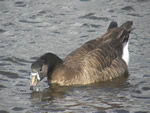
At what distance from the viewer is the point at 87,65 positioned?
1199 centimetres

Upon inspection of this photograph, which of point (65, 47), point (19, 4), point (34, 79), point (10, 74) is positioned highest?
point (19, 4)

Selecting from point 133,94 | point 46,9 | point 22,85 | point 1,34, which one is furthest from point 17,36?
point 133,94

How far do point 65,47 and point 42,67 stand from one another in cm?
331

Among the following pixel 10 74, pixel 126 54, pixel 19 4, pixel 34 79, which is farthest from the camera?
pixel 19 4

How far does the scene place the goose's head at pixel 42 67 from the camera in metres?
11.0

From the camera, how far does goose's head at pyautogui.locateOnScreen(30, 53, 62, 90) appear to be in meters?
11.0

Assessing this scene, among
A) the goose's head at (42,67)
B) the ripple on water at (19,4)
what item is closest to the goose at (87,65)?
the goose's head at (42,67)

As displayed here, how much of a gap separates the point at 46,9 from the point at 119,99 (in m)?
8.40

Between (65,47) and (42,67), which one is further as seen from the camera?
(65,47)

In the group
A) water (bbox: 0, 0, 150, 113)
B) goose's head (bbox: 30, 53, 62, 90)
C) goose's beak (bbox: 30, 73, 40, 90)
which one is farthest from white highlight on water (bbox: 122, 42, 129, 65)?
goose's beak (bbox: 30, 73, 40, 90)

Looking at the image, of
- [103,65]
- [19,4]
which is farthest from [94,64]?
[19,4]

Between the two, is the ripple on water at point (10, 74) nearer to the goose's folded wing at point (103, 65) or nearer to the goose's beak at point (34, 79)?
the goose's beak at point (34, 79)

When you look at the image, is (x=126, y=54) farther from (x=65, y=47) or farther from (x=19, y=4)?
(x=19, y=4)

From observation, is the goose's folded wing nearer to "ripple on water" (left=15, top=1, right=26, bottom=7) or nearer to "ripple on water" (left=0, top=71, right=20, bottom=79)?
"ripple on water" (left=0, top=71, right=20, bottom=79)
